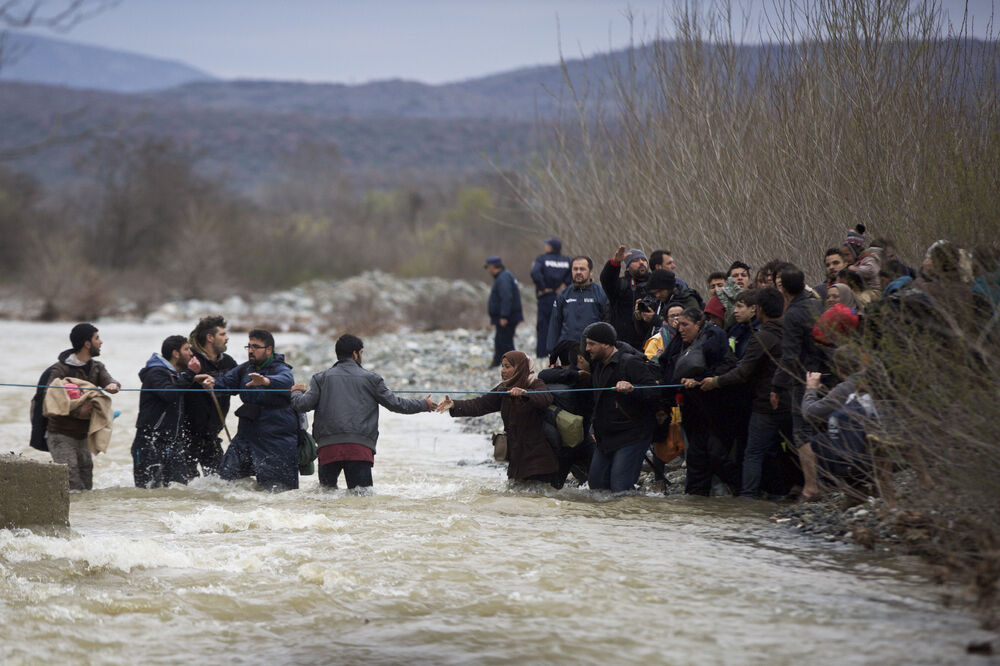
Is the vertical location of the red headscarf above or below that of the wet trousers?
above

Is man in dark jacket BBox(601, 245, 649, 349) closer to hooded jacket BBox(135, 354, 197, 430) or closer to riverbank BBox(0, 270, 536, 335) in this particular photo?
hooded jacket BBox(135, 354, 197, 430)

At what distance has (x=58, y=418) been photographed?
9812 mm

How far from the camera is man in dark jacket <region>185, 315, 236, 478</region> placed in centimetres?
1032

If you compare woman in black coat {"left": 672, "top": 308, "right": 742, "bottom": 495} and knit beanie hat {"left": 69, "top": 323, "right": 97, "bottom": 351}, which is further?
knit beanie hat {"left": 69, "top": 323, "right": 97, "bottom": 351}

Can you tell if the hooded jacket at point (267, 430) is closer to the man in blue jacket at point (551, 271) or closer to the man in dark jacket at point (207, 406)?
the man in dark jacket at point (207, 406)

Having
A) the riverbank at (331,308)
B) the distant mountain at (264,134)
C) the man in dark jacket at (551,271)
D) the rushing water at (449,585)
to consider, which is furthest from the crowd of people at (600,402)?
the distant mountain at (264,134)

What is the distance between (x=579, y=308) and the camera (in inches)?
460

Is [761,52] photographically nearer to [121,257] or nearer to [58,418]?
A: [58,418]

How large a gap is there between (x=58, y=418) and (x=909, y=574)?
23.6 feet

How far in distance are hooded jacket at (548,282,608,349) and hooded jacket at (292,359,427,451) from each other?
258 cm

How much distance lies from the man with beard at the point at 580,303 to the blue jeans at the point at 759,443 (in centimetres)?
280

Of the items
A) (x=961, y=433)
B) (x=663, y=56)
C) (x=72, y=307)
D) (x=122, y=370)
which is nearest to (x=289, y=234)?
(x=72, y=307)

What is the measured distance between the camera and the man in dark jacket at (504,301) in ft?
58.9

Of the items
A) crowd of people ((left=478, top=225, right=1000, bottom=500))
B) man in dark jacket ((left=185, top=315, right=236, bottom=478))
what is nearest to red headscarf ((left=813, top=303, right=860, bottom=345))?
crowd of people ((left=478, top=225, right=1000, bottom=500))
